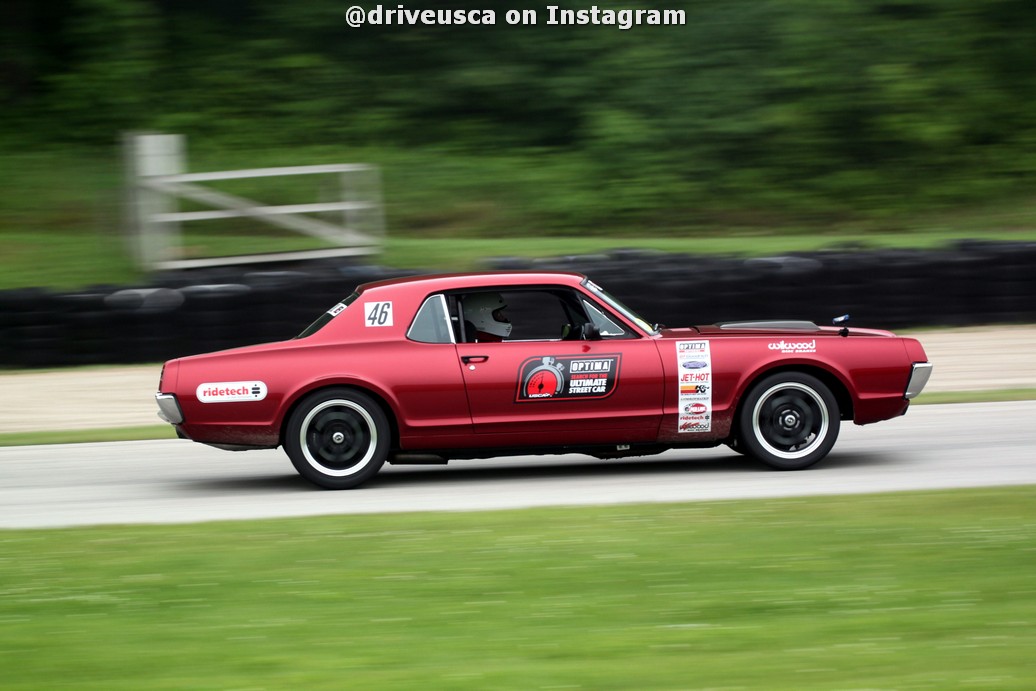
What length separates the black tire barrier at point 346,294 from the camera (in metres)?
14.4

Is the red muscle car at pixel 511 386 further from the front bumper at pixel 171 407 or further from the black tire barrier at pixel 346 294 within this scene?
the black tire barrier at pixel 346 294

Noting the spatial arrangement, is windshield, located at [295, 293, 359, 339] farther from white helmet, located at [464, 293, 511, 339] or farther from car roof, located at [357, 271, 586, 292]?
white helmet, located at [464, 293, 511, 339]

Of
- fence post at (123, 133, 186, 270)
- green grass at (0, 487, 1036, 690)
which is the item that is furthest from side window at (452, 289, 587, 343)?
fence post at (123, 133, 186, 270)

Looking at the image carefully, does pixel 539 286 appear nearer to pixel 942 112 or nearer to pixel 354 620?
pixel 354 620

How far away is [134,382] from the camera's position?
13656mm

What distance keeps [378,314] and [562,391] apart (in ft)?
4.28

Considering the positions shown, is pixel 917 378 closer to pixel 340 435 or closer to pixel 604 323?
pixel 604 323

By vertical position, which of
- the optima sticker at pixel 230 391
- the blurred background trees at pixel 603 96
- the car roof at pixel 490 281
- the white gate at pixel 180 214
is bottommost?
the optima sticker at pixel 230 391

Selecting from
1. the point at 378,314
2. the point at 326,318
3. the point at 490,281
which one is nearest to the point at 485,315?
the point at 490,281

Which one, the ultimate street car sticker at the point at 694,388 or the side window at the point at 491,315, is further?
the side window at the point at 491,315

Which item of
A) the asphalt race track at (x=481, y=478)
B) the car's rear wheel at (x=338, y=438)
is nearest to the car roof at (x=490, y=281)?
the car's rear wheel at (x=338, y=438)

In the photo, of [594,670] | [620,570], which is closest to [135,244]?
[620,570]

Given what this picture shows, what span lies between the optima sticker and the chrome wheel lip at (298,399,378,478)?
0.34m

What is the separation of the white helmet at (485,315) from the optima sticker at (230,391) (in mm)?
1407
